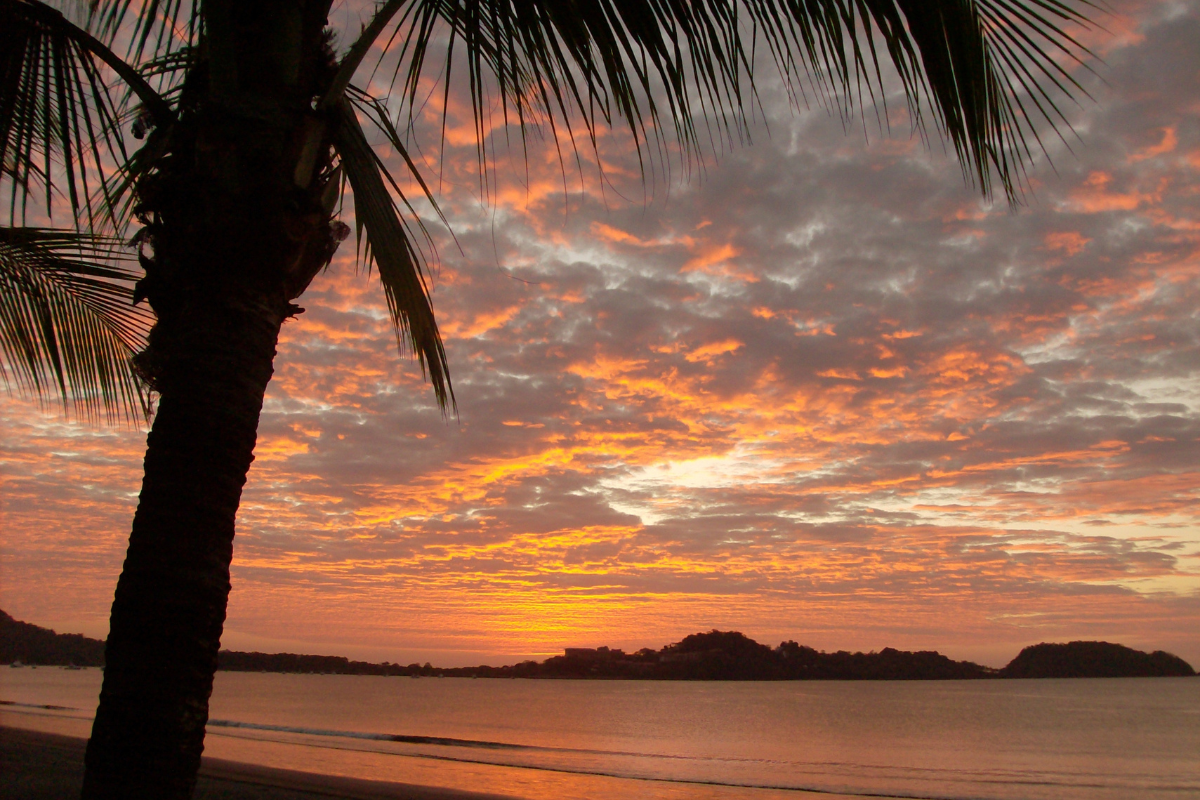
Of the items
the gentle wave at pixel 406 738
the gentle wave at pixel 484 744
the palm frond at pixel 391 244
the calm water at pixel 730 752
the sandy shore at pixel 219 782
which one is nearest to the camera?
the palm frond at pixel 391 244

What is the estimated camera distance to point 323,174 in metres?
2.23

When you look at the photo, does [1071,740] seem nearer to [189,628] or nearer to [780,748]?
[780,748]

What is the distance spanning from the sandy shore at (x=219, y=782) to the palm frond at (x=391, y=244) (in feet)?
18.8

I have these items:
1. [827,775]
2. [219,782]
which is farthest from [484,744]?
[219,782]

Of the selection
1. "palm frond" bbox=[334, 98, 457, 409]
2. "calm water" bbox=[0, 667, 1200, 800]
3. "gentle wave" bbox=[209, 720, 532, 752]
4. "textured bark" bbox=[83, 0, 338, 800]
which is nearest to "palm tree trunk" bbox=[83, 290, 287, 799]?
"textured bark" bbox=[83, 0, 338, 800]

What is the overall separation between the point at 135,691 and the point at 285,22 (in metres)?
1.74

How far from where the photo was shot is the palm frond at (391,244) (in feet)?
8.59

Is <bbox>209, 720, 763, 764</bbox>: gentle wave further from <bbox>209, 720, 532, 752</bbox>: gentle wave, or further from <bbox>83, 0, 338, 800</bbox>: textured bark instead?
<bbox>83, 0, 338, 800</bbox>: textured bark

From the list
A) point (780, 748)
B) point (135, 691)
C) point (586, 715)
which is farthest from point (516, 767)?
point (586, 715)

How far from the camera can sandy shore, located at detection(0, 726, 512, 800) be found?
7.04 meters

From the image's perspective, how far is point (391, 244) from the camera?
287 cm

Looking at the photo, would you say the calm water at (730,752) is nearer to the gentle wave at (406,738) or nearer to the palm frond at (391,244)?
the gentle wave at (406,738)

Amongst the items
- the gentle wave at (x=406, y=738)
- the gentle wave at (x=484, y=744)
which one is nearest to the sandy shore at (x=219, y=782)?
the gentle wave at (x=406, y=738)

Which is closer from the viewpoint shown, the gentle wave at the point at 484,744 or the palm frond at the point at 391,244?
the palm frond at the point at 391,244
